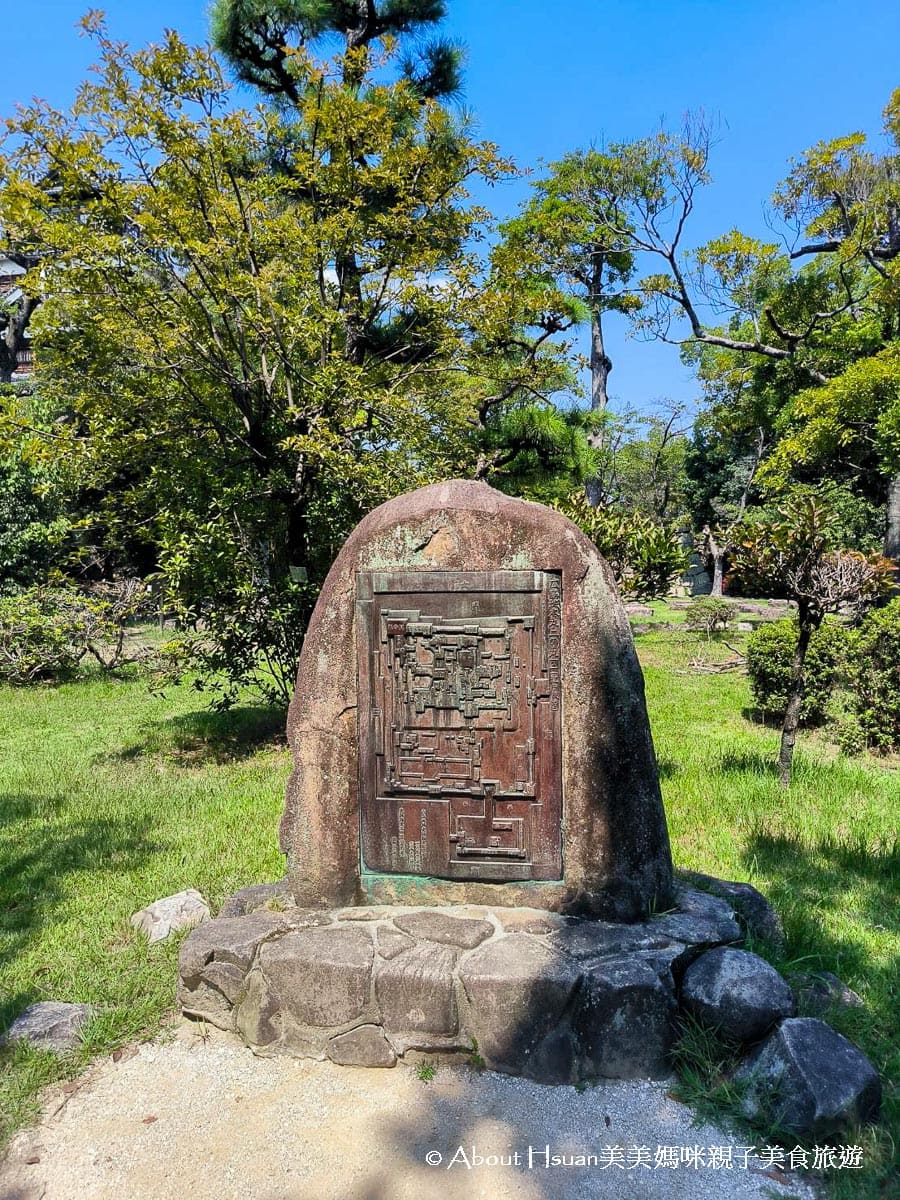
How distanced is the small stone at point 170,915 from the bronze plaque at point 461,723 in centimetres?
127

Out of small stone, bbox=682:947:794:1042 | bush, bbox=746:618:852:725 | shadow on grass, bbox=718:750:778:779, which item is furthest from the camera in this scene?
bush, bbox=746:618:852:725

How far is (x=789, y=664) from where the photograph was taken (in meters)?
8.86

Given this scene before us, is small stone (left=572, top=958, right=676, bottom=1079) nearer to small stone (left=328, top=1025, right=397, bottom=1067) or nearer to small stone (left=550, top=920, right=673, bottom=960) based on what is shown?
small stone (left=550, top=920, right=673, bottom=960)

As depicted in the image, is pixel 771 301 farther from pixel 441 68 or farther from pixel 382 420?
pixel 382 420

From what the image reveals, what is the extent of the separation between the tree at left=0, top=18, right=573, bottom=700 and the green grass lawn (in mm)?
1495

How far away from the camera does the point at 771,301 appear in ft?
51.0

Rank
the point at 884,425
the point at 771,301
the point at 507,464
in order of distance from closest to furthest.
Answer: the point at 884,425 → the point at 507,464 → the point at 771,301

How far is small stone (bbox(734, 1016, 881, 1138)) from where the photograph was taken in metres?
2.61

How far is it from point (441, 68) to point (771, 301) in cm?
791

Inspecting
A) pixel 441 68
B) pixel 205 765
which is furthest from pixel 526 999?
pixel 441 68

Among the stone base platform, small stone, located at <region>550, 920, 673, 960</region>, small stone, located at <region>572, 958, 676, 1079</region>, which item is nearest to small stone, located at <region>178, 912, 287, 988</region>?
the stone base platform

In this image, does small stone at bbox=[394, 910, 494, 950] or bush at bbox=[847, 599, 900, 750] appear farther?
bush at bbox=[847, 599, 900, 750]

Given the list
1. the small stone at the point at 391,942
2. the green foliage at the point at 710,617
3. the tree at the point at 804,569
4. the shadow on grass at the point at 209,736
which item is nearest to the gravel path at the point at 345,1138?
the small stone at the point at 391,942

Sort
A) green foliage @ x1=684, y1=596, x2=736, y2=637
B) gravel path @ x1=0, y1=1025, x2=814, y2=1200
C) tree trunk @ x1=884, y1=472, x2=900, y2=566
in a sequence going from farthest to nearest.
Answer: green foliage @ x1=684, y1=596, x2=736, y2=637, tree trunk @ x1=884, y1=472, x2=900, y2=566, gravel path @ x1=0, y1=1025, x2=814, y2=1200
